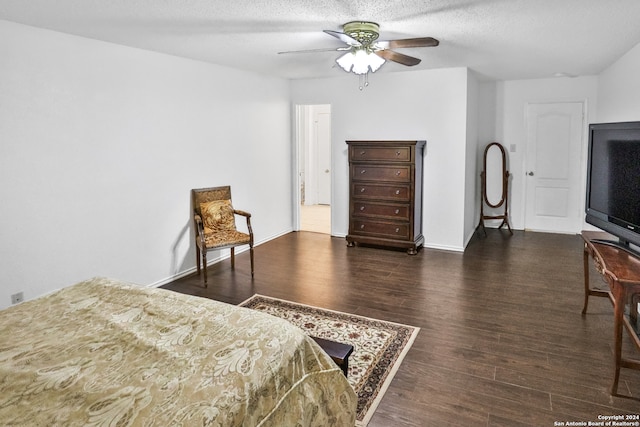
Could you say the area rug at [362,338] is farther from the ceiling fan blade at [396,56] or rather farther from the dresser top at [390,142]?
the dresser top at [390,142]

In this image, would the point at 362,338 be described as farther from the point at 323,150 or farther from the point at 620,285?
Answer: the point at 323,150

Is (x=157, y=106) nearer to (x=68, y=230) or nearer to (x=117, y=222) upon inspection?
(x=117, y=222)

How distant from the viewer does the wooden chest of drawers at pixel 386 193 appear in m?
5.46


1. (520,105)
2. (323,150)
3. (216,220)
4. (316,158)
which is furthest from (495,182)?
(216,220)

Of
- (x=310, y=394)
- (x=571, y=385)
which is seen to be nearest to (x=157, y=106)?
(x=310, y=394)

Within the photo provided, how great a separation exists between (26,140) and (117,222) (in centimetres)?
102

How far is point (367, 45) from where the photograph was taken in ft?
11.3

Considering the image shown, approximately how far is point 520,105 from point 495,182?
122 centimetres

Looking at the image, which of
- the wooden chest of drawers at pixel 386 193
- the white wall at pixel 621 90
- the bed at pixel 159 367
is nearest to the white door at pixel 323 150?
the wooden chest of drawers at pixel 386 193

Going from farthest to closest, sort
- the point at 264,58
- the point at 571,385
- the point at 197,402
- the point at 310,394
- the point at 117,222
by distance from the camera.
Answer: the point at 264,58 < the point at 117,222 < the point at 571,385 < the point at 310,394 < the point at 197,402

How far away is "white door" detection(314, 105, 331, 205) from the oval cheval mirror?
3.45 metres

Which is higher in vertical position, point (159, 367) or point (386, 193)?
point (386, 193)

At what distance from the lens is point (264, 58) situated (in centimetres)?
467

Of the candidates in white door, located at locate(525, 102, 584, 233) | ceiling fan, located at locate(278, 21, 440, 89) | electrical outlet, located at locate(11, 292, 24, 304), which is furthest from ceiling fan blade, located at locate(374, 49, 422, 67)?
white door, located at locate(525, 102, 584, 233)
